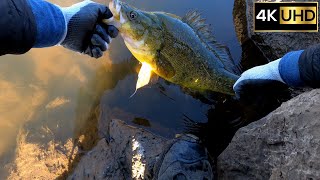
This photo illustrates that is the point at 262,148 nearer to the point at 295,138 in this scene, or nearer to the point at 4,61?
the point at 295,138

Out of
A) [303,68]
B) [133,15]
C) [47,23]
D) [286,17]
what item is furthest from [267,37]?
[47,23]

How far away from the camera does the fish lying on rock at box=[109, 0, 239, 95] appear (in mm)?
3281

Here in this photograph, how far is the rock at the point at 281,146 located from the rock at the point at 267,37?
1206mm

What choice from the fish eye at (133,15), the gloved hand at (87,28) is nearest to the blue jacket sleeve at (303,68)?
the fish eye at (133,15)

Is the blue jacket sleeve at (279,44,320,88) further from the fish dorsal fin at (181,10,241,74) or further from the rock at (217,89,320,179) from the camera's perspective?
the fish dorsal fin at (181,10,241,74)

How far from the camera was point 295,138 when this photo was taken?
91.3 inches

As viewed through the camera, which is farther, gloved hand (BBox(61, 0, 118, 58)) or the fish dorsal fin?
the fish dorsal fin

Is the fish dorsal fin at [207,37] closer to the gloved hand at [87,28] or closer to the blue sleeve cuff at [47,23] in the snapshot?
the gloved hand at [87,28]

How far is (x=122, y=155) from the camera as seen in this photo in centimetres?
360

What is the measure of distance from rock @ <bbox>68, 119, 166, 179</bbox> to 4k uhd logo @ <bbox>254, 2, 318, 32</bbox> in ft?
5.57

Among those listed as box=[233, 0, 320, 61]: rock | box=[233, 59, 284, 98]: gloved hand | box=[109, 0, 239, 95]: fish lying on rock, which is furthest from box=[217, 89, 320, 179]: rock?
box=[233, 0, 320, 61]: rock

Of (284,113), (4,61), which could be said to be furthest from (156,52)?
(4,61)

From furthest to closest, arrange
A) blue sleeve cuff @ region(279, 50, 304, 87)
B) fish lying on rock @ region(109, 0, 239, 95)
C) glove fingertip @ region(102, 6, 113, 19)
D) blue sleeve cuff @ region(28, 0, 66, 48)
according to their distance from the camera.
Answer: fish lying on rock @ region(109, 0, 239, 95), glove fingertip @ region(102, 6, 113, 19), blue sleeve cuff @ region(279, 50, 304, 87), blue sleeve cuff @ region(28, 0, 66, 48)

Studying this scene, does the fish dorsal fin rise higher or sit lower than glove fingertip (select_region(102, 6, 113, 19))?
lower
